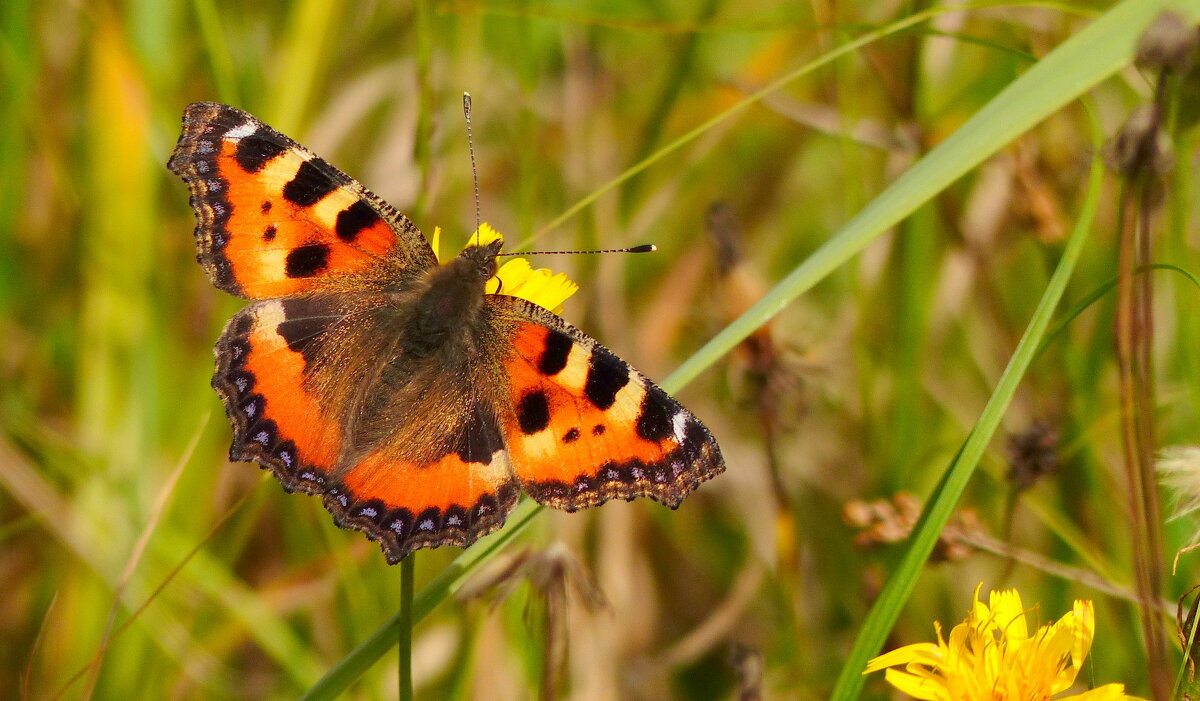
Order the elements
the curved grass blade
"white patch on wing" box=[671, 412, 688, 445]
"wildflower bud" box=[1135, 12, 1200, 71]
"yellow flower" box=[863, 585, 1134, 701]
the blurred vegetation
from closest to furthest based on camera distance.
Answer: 1. "wildflower bud" box=[1135, 12, 1200, 71]
2. "yellow flower" box=[863, 585, 1134, 701]
3. the curved grass blade
4. "white patch on wing" box=[671, 412, 688, 445]
5. the blurred vegetation

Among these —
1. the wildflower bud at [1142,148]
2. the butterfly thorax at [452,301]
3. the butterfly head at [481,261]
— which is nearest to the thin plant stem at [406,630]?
the butterfly thorax at [452,301]

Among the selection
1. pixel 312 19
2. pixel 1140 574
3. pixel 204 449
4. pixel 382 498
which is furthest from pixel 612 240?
pixel 1140 574

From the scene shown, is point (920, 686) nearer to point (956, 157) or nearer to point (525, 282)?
point (956, 157)

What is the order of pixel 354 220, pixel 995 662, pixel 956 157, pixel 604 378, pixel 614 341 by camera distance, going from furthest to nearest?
pixel 614 341 < pixel 354 220 < pixel 604 378 < pixel 956 157 < pixel 995 662

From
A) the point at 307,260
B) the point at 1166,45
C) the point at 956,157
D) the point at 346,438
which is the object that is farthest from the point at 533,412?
the point at 1166,45

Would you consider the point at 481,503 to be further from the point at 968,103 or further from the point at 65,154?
the point at 968,103

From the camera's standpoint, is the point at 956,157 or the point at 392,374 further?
the point at 392,374

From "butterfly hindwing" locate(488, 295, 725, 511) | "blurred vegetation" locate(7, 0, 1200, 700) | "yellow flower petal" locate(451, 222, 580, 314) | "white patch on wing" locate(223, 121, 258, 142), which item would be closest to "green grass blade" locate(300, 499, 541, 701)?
"butterfly hindwing" locate(488, 295, 725, 511)

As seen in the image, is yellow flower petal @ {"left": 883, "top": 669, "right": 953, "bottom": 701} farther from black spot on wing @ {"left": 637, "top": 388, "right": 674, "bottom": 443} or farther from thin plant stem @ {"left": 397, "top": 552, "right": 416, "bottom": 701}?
thin plant stem @ {"left": 397, "top": 552, "right": 416, "bottom": 701}
